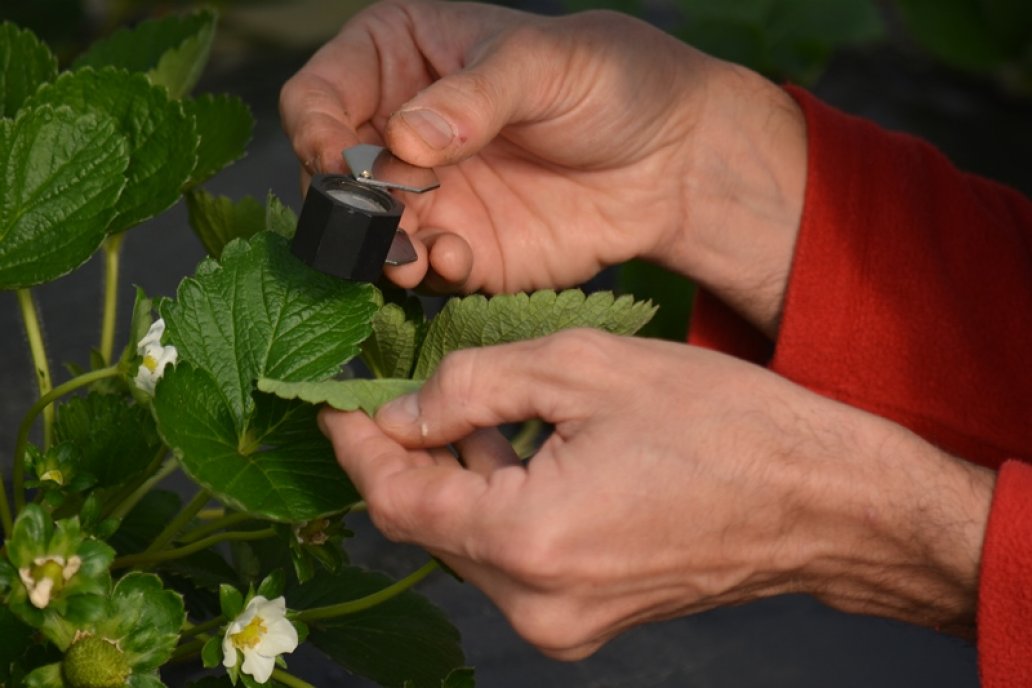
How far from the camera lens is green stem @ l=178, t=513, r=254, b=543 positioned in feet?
2.52

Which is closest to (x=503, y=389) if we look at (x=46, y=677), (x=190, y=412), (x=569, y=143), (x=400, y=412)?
(x=400, y=412)

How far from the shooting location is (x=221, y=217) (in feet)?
3.06

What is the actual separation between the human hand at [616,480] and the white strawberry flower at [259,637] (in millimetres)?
68

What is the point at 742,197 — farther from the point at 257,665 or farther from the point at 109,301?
the point at 257,665

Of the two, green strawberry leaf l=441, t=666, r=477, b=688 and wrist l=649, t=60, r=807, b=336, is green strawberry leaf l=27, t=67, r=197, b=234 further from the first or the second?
wrist l=649, t=60, r=807, b=336

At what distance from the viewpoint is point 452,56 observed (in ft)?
3.57

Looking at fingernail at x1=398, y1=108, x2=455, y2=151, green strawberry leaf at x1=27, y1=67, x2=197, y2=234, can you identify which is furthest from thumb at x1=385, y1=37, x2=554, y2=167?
green strawberry leaf at x1=27, y1=67, x2=197, y2=234

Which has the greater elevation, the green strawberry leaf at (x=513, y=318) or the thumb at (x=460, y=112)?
the thumb at (x=460, y=112)

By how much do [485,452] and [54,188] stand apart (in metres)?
0.29

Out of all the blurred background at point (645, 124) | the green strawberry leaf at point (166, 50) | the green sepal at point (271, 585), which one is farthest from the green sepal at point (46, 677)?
the green strawberry leaf at point (166, 50)

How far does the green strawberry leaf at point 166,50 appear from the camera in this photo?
992 mm

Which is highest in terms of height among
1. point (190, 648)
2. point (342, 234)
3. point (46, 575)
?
point (342, 234)

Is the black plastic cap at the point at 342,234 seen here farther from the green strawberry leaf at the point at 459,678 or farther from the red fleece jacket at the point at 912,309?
the red fleece jacket at the point at 912,309

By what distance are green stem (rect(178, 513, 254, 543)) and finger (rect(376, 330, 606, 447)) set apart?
0.34 feet
